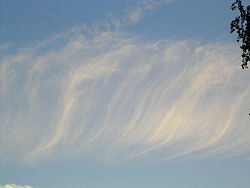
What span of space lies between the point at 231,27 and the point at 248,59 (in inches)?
130

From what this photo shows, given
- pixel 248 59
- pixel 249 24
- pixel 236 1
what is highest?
pixel 236 1

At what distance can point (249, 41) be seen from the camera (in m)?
24.8

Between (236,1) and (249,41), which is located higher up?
(236,1)

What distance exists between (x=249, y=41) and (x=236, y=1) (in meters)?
3.85

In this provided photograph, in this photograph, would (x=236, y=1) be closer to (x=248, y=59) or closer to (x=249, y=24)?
(x=249, y=24)

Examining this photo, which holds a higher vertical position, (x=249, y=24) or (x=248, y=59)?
(x=249, y=24)

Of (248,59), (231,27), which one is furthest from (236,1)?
(248,59)

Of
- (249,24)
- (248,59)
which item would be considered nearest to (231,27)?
(249,24)

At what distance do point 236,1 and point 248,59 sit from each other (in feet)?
17.6

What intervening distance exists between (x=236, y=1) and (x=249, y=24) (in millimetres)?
2448

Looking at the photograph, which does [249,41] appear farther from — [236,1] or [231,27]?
[236,1]

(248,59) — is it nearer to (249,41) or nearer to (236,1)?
(249,41)

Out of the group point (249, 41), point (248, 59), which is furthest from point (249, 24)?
point (248, 59)

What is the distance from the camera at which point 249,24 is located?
974 inches
